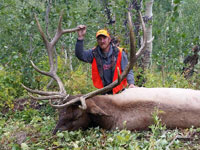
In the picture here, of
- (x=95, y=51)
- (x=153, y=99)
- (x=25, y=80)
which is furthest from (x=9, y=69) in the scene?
(x=153, y=99)

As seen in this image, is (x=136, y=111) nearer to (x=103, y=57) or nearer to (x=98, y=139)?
(x=98, y=139)

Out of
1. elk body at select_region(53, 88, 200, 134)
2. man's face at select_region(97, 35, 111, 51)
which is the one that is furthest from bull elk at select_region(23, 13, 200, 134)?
man's face at select_region(97, 35, 111, 51)

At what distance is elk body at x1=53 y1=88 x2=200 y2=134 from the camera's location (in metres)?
3.84

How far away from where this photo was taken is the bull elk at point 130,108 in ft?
12.6

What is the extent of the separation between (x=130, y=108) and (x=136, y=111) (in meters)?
0.10

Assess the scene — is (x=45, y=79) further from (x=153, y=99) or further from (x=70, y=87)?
(x=153, y=99)

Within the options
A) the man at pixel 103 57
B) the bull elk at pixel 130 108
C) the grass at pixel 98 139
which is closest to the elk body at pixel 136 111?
the bull elk at pixel 130 108

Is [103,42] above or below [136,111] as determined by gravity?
above

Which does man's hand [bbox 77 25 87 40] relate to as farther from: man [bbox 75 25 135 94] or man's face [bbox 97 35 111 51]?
man's face [bbox 97 35 111 51]

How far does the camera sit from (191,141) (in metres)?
3.45

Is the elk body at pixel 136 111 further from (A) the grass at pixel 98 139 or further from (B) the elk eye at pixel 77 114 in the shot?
(A) the grass at pixel 98 139

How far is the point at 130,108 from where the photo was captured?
3.99m

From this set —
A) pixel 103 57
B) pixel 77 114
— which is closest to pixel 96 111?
pixel 77 114

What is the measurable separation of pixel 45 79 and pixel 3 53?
5.09ft
